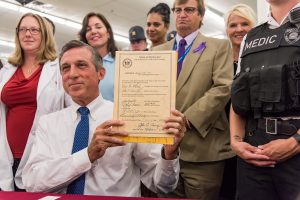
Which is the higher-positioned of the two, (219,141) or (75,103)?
(75,103)

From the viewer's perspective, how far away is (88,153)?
4.56 ft

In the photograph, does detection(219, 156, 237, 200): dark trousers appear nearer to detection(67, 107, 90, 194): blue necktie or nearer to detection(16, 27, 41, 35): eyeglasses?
detection(67, 107, 90, 194): blue necktie

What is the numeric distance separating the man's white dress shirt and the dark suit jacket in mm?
460

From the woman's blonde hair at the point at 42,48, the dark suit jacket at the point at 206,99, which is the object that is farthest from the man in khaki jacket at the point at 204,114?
the woman's blonde hair at the point at 42,48

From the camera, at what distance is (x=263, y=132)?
4.96 ft

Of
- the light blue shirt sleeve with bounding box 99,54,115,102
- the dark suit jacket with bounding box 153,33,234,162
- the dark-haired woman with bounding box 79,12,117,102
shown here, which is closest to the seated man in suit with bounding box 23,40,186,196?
the dark suit jacket with bounding box 153,33,234,162

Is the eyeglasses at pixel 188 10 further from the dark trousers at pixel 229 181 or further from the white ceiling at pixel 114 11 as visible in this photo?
the white ceiling at pixel 114 11

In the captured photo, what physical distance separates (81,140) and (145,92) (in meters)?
0.47

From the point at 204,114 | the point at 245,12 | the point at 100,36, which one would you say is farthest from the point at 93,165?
the point at 245,12

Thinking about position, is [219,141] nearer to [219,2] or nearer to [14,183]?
[14,183]

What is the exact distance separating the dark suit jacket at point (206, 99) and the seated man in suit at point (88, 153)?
0.46m

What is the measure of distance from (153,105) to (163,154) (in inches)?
11.4

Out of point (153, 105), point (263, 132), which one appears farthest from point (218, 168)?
point (153, 105)

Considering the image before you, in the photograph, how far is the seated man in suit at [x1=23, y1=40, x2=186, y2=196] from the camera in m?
1.40
